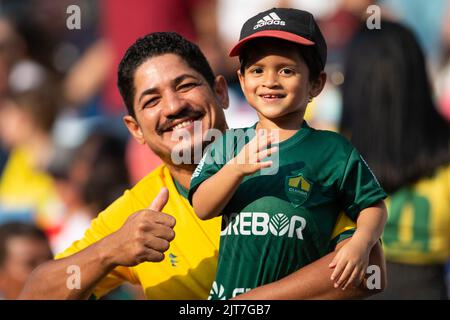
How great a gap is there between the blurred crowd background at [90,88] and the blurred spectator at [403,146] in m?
1.14

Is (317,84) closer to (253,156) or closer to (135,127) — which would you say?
(253,156)

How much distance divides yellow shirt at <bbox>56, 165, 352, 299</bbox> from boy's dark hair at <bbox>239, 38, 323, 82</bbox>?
678 mm

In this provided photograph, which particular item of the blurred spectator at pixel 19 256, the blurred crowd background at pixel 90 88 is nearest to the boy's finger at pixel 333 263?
the blurred spectator at pixel 19 256

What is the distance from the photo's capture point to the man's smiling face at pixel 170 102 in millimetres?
3424

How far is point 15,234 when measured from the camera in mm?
5691


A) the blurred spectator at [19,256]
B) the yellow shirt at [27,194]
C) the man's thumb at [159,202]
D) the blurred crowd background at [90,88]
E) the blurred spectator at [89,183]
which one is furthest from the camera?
the yellow shirt at [27,194]

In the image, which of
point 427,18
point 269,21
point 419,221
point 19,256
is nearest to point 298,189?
point 269,21

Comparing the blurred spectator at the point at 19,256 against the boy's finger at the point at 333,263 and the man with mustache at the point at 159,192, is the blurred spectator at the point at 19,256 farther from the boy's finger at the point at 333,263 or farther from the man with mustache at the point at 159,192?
the boy's finger at the point at 333,263

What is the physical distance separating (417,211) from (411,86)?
585mm

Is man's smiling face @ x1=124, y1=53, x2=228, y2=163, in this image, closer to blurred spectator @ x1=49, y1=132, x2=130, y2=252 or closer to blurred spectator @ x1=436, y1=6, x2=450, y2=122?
blurred spectator @ x1=49, y1=132, x2=130, y2=252

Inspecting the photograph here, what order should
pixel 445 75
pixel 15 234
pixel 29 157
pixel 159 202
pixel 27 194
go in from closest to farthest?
1. pixel 159 202
2. pixel 15 234
3. pixel 445 75
4. pixel 27 194
5. pixel 29 157

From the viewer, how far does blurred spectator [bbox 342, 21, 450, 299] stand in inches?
178

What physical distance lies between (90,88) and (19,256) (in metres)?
1.81

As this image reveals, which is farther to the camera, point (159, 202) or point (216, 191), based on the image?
point (159, 202)
